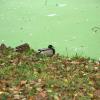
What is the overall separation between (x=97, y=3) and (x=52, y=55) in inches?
79.9

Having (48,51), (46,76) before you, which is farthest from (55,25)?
(46,76)

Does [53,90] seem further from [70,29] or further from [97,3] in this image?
[97,3]

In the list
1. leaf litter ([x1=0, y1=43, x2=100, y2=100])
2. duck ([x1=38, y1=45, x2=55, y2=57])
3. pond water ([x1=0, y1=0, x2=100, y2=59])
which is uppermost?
pond water ([x1=0, y1=0, x2=100, y2=59])

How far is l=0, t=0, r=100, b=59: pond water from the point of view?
561 centimetres

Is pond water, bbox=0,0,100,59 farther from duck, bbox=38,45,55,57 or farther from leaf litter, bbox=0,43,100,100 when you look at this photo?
leaf litter, bbox=0,43,100,100

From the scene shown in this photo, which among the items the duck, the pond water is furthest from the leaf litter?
the pond water

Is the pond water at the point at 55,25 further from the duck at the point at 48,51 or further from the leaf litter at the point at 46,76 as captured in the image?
the leaf litter at the point at 46,76

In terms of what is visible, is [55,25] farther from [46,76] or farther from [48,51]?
[46,76]

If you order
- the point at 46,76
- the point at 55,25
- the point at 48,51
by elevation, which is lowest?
the point at 46,76

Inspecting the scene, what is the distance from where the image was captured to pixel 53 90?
3.89m

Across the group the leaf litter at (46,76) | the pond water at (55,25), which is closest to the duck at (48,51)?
the leaf litter at (46,76)

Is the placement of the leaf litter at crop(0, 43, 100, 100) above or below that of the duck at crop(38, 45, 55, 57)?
below

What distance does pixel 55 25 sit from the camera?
6.23m

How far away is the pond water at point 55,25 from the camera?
5.61 meters
